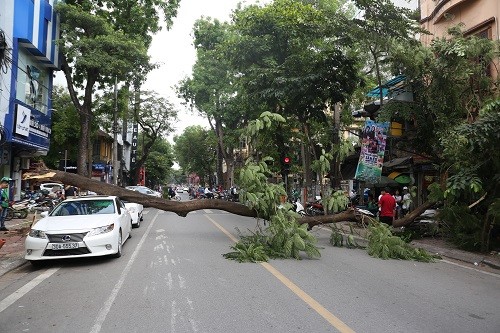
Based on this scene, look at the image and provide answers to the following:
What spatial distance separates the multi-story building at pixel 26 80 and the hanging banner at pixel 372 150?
574 inches

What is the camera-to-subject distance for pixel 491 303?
6.31 metres

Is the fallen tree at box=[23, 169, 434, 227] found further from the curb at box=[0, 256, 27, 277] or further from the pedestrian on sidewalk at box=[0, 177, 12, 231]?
the pedestrian on sidewalk at box=[0, 177, 12, 231]

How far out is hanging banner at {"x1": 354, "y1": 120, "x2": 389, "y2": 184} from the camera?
16250 mm

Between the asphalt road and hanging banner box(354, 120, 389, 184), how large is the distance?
7153 millimetres

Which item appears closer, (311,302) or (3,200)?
(311,302)

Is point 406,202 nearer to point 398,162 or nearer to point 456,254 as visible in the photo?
point 456,254

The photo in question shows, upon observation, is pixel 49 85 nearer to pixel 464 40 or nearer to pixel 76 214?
pixel 76 214

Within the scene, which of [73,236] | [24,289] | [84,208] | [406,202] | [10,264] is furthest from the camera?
[406,202]

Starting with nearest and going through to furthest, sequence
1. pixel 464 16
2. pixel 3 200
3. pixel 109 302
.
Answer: pixel 109 302 → pixel 3 200 → pixel 464 16

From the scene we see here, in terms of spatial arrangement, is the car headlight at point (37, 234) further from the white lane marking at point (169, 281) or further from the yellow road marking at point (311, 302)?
the yellow road marking at point (311, 302)

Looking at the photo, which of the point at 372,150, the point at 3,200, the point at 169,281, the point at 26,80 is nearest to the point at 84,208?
the point at 169,281

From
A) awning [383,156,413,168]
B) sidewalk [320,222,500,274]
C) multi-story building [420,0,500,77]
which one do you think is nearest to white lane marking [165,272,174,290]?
sidewalk [320,222,500,274]

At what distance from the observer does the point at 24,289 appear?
6.84 metres

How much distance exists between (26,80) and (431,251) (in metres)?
20.7
